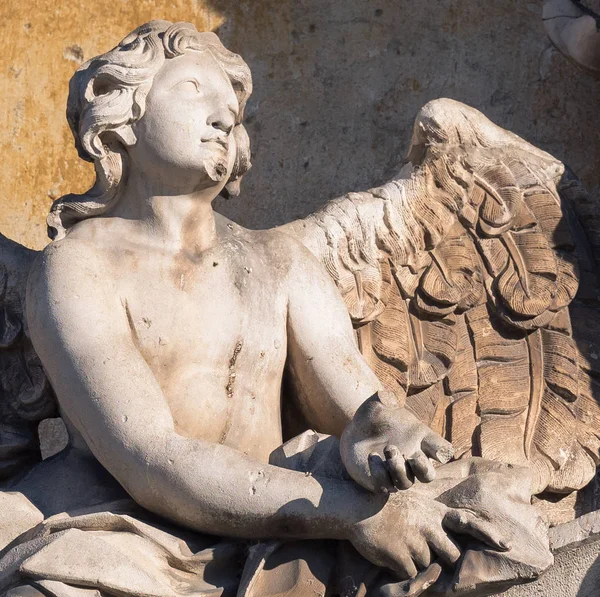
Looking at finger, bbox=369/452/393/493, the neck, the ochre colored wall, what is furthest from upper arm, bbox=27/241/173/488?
the ochre colored wall

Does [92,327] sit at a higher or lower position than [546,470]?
higher

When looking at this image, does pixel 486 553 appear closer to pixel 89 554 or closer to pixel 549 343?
pixel 89 554

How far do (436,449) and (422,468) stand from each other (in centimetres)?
6

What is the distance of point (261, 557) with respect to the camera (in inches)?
142

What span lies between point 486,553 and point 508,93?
185cm

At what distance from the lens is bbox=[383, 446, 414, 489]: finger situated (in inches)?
134

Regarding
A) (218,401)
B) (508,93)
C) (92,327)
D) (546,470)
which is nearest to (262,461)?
(218,401)

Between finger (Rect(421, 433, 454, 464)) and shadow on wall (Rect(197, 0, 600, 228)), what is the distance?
1.75 metres

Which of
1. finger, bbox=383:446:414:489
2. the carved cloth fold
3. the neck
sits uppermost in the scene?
the neck

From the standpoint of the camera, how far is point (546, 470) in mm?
4266

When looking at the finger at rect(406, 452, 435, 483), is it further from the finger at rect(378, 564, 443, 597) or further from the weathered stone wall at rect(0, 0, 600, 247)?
the weathered stone wall at rect(0, 0, 600, 247)

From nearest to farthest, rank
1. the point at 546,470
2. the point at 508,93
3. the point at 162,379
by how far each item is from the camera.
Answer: the point at 162,379 → the point at 546,470 → the point at 508,93

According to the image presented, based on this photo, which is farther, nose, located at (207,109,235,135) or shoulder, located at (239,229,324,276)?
shoulder, located at (239,229,324,276)

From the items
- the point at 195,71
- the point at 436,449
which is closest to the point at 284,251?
the point at 195,71
